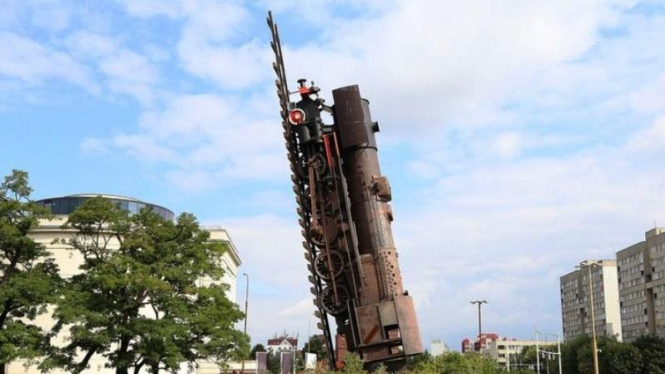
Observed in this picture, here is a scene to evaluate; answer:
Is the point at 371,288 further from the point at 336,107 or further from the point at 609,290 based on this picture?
the point at 609,290

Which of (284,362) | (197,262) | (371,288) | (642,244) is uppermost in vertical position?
(642,244)

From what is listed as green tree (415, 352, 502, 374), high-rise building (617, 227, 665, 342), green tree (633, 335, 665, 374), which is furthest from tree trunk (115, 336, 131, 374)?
high-rise building (617, 227, 665, 342)

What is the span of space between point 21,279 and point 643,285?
3903 inches

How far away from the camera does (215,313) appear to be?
38.5 m

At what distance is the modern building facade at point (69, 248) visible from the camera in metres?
63.0

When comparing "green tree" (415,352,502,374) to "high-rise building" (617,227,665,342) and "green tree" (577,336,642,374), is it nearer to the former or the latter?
"green tree" (577,336,642,374)

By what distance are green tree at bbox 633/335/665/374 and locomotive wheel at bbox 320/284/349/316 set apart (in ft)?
251

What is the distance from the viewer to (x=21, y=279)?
3688 centimetres

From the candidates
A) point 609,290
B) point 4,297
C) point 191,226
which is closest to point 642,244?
point 609,290

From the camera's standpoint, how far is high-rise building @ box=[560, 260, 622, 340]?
443 ft

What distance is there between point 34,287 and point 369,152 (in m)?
21.1

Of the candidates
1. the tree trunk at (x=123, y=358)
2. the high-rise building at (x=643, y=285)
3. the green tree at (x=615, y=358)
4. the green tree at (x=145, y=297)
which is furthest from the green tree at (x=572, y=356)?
the tree trunk at (x=123, y=358)

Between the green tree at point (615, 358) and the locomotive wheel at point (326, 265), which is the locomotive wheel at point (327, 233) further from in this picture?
the green tree at point (615, 358)

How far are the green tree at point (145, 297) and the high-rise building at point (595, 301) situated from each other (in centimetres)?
9904
